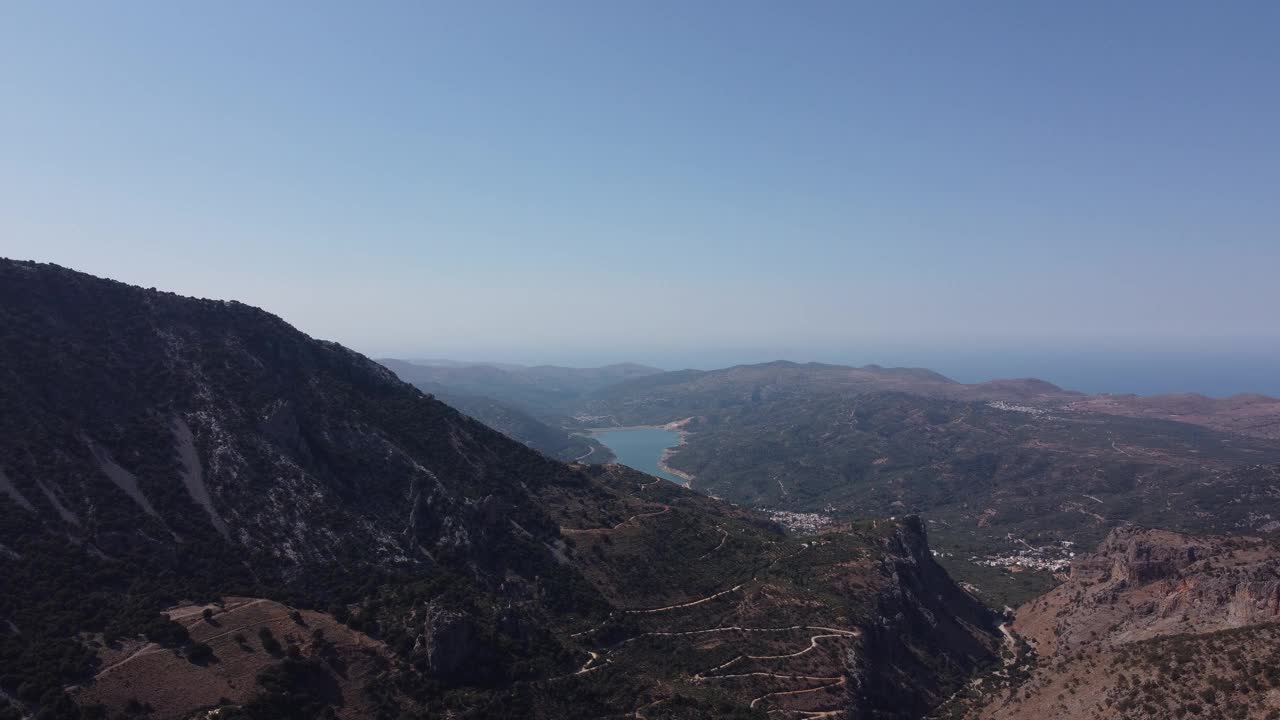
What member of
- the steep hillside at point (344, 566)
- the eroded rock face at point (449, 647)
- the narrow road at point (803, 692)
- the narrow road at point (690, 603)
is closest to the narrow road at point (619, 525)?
the steep hillside at point (344, 566)

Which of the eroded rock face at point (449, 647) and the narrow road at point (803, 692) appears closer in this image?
the eroded rock face at point (449, 647)

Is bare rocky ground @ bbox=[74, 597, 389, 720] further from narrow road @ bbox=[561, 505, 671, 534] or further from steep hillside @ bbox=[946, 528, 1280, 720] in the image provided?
steep hillside @ bbox=[946, 528, 1280, 720]

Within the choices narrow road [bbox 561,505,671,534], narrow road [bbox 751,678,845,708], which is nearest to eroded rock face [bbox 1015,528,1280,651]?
narrow road [bbox 751,678,845,708]

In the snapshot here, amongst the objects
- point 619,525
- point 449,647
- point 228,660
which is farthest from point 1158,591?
point 228,660

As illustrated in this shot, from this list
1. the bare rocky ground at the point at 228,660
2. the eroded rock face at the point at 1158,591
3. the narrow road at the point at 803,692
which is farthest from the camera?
the eroded rock face at the point at 1158,591

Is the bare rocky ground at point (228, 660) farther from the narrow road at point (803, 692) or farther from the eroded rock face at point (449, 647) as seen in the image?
the narrow road at point (803, 692)

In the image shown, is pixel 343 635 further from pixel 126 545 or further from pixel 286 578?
pixel 126 545
